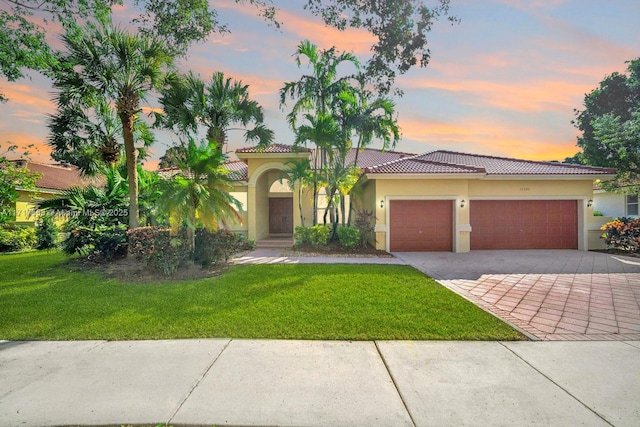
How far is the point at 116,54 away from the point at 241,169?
31.8 ft

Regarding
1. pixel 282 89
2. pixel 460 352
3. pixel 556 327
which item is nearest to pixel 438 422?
→ pixel 460 352

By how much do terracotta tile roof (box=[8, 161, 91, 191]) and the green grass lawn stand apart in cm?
1406

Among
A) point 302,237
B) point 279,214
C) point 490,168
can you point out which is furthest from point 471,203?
point 279,214

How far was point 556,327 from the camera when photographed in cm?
512

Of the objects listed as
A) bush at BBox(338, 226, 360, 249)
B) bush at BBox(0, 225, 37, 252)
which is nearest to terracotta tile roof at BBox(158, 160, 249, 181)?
bush at BBox(338, 226, 360, 249)

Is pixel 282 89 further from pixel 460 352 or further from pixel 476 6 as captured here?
pixel 460 352

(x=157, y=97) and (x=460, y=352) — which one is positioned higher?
(x=157, y=97)

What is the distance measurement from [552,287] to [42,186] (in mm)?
26702

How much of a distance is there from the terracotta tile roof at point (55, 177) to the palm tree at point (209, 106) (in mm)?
13127

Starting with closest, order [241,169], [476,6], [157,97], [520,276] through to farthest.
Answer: [476,6] → [520,276] → [157,97] → [241,169]

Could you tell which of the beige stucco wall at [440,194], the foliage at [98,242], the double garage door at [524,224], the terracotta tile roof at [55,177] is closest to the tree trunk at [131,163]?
the foliage at [98,242]

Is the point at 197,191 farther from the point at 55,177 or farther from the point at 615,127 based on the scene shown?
the point at 615,127

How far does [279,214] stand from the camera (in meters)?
20.2

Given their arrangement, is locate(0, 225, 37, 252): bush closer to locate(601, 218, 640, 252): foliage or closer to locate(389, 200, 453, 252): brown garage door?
locate(389, 200, 453, 252): brown garage door
